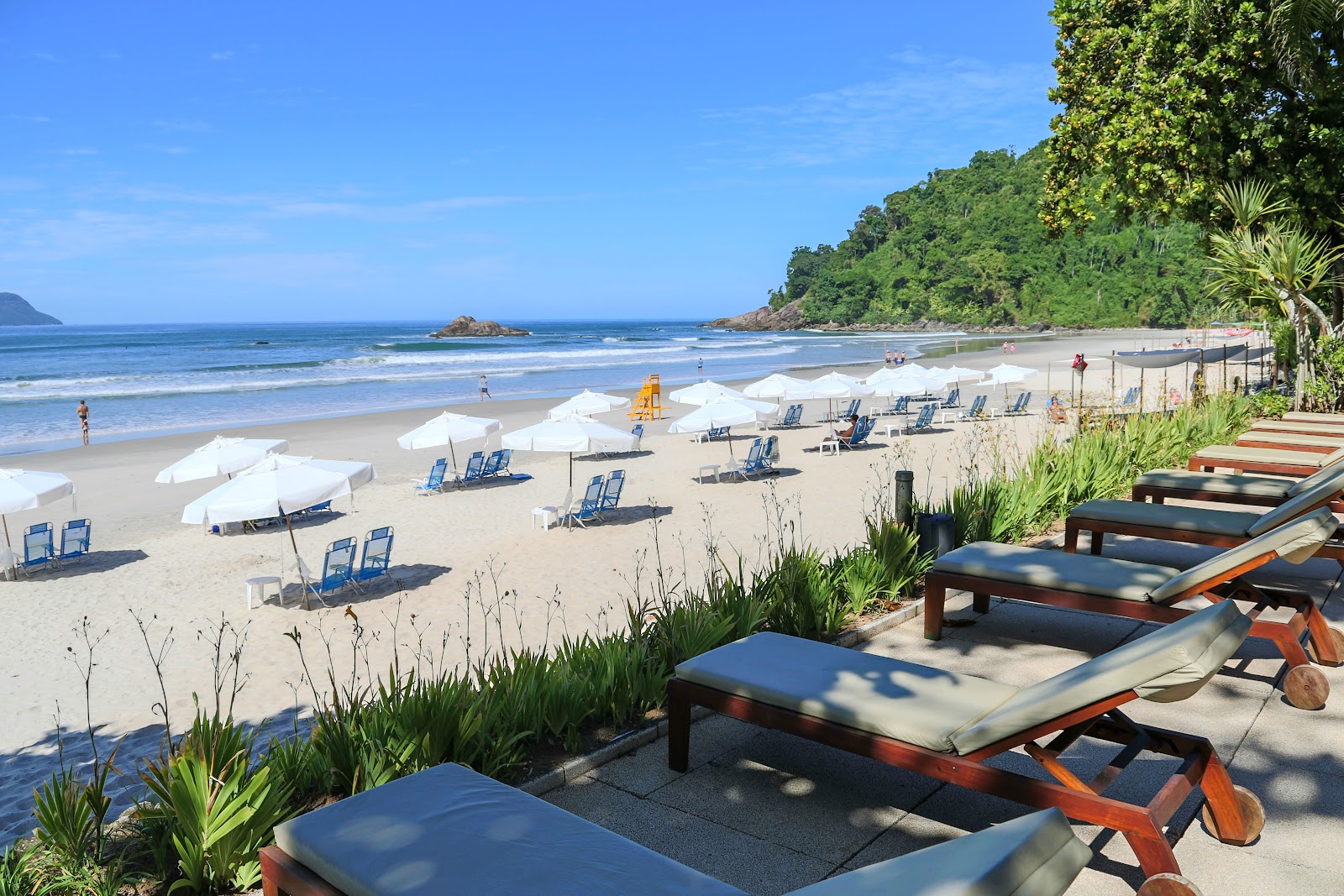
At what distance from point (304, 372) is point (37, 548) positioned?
4194cm

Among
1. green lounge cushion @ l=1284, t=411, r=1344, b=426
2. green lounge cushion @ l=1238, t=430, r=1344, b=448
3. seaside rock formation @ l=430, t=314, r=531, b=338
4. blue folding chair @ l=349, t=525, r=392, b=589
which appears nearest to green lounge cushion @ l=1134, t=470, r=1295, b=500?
green lounge cushion @ l=1238, t=430, r=1344, b=448

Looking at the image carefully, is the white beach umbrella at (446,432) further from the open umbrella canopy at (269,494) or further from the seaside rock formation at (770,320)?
the seaside rock formation at (770,320)

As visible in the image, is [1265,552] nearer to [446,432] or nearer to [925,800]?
[925,800]

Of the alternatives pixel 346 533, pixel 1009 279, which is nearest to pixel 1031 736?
pixel 346 533

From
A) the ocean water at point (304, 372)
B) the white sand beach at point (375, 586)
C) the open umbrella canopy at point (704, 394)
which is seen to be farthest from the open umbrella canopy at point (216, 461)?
the ocean water at point (304, 372)

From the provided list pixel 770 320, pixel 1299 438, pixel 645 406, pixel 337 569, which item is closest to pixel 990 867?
pixel 337 569

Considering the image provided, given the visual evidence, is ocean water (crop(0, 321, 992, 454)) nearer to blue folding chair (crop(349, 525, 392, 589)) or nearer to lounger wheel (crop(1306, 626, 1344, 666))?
blue folding chair (crop(349, 525, 392, 589))

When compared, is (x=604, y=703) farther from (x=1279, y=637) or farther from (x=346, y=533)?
(x=346, y=533)

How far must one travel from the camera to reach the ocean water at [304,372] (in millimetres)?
31047

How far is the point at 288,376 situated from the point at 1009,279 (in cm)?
7308

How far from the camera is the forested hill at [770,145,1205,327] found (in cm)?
8525

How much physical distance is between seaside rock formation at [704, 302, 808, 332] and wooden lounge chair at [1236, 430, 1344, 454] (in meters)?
112

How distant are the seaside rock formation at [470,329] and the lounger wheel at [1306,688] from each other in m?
106

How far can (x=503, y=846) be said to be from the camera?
2416 mm
